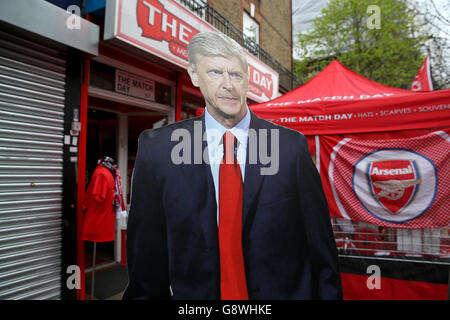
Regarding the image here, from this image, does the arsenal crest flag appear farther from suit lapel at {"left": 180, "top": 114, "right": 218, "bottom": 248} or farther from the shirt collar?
suit lapel at {"left": 180, "top": 114, "right": 218, "bottom": 248}

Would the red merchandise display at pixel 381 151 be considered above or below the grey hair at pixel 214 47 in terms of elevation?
below

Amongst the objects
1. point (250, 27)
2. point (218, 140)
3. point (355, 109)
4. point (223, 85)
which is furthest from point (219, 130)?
point (250, 27)

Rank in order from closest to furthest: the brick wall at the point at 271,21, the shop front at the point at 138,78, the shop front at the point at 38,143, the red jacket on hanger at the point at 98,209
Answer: the shop front at the point at 38,143
the shop front at the point at 138,78
the red jacket on hanger at the point at 98,209
the brick wall at the point at 271,21

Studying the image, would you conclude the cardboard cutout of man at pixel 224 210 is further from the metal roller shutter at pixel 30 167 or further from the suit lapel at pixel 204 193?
the metal roller shutter at pixel 30 167

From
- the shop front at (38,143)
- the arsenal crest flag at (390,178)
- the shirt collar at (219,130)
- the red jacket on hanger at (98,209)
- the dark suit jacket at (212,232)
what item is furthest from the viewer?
the red jacket on hanger at (98,209)

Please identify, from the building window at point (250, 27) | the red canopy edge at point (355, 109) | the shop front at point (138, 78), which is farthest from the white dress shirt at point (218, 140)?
the building window at point (250, 27)

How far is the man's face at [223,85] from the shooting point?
1.51 meters

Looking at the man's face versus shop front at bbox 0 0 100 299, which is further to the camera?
shop front at bbox 0 0 100 299

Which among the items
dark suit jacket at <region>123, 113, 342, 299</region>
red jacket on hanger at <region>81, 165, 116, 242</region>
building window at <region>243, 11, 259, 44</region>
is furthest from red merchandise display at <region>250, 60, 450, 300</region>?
building window at <region>243, 11, 259, 44</region>

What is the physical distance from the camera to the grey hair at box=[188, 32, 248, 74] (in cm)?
152

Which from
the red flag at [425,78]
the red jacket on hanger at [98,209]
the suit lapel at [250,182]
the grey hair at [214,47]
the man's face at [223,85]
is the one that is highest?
the red flag at [425,78]

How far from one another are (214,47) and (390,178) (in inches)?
80.0

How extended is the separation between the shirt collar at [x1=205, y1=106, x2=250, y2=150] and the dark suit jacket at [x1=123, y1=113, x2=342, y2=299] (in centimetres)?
7

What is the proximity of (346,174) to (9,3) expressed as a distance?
139 inches
